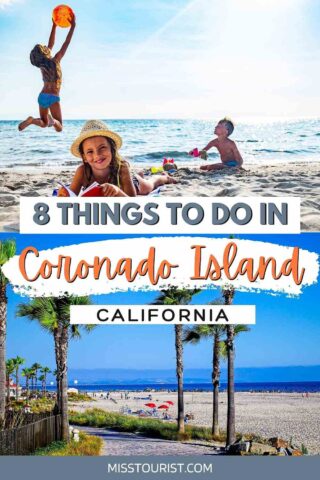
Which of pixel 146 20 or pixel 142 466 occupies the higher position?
pixel 146 20

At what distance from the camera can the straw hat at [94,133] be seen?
21.8 feet

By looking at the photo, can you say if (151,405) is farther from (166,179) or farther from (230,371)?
(166,179)

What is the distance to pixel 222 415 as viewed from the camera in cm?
809

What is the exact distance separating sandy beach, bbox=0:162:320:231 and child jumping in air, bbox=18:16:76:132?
1.20 feet

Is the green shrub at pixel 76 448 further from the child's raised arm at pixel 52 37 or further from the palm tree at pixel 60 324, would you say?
the child's raised arm at pixel 52 37

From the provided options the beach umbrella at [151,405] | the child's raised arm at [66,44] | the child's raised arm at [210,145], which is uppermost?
the child's raised arm at [66,44]

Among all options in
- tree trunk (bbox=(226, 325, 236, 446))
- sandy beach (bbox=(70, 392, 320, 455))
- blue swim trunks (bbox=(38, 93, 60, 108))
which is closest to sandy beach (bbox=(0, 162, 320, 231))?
blue swim trunks (bbox=(38, 93, 60, 108))

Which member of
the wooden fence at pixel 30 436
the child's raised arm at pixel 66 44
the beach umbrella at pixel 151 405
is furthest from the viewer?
the beach umbrella at pixel 151 405

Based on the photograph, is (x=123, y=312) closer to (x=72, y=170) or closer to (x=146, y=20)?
(x=72, y=170)

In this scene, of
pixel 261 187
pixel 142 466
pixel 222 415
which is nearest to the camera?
pixel 142 466

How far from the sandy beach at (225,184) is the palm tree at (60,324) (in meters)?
0.63

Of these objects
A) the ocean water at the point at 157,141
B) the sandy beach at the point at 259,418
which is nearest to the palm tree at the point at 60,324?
the sandy beach at the point at 259,418

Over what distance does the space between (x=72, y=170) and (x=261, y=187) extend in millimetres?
1395

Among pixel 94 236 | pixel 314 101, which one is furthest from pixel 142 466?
pixel 314 101
